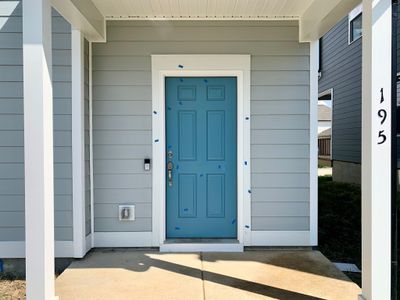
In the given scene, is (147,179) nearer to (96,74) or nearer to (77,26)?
(96,74)

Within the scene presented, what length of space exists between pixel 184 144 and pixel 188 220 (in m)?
0.86

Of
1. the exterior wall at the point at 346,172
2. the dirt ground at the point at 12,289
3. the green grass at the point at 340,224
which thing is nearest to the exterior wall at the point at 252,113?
the green grass at the point at 340,224

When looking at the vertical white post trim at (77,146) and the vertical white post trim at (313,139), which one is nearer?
the vertical white post trim at (77,146)

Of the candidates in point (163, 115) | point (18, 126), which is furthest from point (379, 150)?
point (18, 126)

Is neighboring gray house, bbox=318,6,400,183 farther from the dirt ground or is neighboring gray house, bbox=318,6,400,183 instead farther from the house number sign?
the dirt ground

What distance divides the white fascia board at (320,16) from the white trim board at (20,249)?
10.6 feet

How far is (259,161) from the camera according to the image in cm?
410

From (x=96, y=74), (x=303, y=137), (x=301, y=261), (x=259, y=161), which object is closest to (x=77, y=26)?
(x=96, y=74)

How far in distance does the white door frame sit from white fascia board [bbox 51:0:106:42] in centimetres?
63

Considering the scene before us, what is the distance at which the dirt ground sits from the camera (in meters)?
3.19

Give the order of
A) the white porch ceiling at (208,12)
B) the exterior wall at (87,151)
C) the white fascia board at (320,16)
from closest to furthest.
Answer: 1. the white fascia board at (320,16)
2. the white porch ceiling at (208,12)
3. the exterior wall at (87,151)

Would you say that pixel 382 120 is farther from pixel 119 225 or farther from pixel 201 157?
pixel 119 225

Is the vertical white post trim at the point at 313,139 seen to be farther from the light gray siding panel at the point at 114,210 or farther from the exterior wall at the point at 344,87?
the exterior wall at the point at 344,87

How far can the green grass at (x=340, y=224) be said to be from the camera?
430cm
